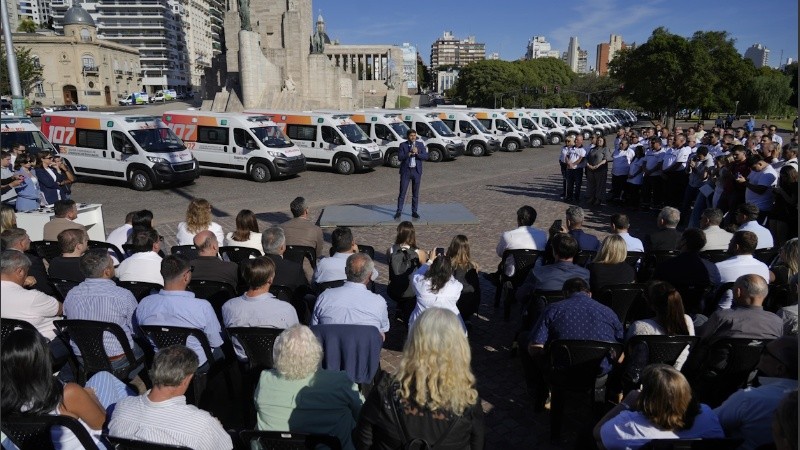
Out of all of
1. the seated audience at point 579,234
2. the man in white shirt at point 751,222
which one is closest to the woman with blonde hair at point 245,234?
the seated audience at point 579,234

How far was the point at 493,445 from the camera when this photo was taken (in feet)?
14.4

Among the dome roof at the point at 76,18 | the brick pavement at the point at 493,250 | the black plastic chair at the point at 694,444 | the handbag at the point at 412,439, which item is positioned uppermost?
the dome roof at the point at 76,18

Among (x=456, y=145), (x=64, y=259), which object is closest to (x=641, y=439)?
(x=64, y=259)

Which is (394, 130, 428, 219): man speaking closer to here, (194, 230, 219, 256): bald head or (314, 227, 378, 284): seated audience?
(314, 227, 378, 284): seated audience

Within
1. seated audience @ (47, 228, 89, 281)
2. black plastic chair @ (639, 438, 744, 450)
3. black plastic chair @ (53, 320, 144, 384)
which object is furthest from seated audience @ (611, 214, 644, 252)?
seated audience @ (47, 228, 89, 281)

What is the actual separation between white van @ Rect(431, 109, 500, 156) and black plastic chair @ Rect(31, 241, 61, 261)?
21197 millimetres

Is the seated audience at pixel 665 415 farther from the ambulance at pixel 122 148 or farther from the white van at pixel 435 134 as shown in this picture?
the white van at pixel 435 134

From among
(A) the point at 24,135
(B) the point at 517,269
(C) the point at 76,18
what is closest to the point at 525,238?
(B) the point at 517,269

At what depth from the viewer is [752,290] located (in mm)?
4320

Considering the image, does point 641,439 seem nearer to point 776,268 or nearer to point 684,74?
point 776,268

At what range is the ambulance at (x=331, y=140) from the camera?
68.3 ft

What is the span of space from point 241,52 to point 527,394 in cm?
3670

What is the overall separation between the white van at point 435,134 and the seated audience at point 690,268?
18861mm

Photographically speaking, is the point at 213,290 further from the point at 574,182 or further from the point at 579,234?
the point at 574,182
